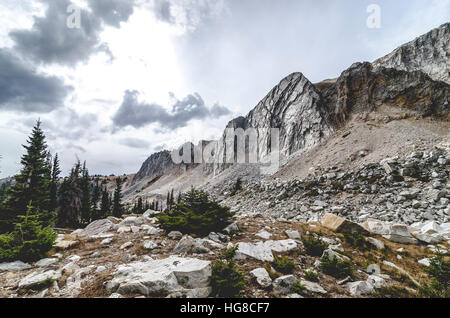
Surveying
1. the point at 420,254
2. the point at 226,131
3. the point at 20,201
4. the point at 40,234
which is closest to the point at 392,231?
the point at 420,254

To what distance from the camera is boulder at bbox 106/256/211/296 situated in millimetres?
3018

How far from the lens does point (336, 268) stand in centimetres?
419

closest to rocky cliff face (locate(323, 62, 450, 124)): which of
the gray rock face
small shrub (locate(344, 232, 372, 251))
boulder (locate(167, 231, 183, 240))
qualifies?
the gray rock face

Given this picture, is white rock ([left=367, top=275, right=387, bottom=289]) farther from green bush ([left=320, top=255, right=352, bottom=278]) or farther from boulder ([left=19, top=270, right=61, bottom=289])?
boulder ([left=19, top=270, right=61, bottom=289])

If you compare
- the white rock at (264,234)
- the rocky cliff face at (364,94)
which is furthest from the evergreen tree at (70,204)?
the rocky cliff face at (364,94)

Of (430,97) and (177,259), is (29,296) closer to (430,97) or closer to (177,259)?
(177,259)

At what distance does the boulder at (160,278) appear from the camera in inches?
119

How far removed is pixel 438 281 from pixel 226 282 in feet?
17.2

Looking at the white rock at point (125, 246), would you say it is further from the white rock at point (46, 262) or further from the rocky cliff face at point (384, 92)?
the rocky cliff face at point (384, 92)

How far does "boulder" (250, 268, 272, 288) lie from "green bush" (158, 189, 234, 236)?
2.67 meters

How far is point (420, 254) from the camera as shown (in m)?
6.01

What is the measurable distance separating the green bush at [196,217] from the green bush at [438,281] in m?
5.21

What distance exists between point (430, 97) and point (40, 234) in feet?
179

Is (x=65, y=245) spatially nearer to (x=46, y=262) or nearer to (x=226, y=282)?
(x=46, y=262)
